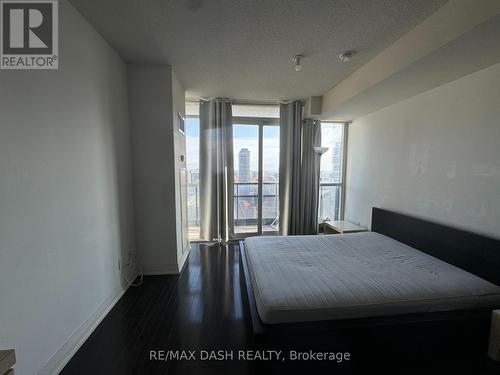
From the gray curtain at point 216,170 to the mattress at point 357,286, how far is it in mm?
1767

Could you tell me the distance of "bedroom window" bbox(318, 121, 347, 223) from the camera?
13.8 feet

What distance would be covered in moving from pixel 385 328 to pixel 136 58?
3.45 m

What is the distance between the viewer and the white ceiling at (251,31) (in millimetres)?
1607

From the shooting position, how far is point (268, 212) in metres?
4.29

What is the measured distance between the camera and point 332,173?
14.2 feet

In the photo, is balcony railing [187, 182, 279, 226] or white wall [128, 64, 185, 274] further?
balcony railing [187, 182, 279, 226]

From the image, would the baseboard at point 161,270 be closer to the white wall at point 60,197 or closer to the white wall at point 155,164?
the white wall at point 155,164

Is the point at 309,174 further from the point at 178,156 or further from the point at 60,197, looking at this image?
the point at 60,197

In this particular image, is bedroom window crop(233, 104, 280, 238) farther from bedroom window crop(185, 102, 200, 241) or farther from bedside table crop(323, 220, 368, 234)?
bedside table crop(323, 220, 368, 234)

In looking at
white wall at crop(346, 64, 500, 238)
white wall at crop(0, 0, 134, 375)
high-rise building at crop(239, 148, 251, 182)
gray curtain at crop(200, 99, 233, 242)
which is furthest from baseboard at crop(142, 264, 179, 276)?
white wall at crop(346, 64, 500, 238)

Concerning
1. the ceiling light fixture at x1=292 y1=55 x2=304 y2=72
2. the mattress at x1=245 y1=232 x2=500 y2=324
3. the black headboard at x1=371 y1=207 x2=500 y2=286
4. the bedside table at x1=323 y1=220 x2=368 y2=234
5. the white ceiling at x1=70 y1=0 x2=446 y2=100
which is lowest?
the bedside table at x1=323 y1=220 x2=368 y2=234

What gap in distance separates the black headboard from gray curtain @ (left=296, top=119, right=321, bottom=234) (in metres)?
1.34

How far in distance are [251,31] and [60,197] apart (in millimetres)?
2063

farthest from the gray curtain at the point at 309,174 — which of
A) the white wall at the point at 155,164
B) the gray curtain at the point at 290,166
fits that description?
the white wall at the point at 155,164
